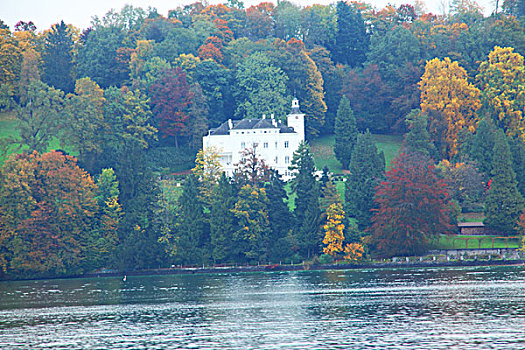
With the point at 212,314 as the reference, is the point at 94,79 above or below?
above

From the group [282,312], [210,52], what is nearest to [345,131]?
[210,52]

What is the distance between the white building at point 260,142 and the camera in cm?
12075

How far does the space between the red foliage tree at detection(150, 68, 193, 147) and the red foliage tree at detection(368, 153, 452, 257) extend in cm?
4231

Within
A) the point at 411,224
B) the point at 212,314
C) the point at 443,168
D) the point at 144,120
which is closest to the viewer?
the point at 212,314

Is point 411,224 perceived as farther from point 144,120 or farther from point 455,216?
point 144,120

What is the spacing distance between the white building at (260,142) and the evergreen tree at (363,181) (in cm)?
1565

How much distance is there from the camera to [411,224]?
295 ft

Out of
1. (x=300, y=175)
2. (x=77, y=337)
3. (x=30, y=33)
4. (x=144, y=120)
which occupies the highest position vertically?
(x=30, y=33)

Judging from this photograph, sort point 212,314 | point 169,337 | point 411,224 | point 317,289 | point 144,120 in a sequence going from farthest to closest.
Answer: point 144,120, point 411,224, point 317,289, point 212,314, point 169,337

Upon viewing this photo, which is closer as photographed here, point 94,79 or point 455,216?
point 455,216

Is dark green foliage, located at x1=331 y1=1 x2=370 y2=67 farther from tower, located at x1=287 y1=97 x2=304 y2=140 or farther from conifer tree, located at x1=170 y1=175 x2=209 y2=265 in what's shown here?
Answer: conifer tree, located at x1=170 y1=175 x2=209 y2=265

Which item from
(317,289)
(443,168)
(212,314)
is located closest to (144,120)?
(443,168)

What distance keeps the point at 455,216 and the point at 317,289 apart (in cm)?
2987

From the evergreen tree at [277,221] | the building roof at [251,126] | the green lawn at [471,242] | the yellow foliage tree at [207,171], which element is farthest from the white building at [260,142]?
the green lawn at [471,242]
